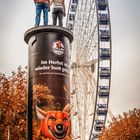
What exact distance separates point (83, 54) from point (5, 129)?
13.8ft

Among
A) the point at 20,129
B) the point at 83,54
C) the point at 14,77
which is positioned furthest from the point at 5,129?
the point at 83,54

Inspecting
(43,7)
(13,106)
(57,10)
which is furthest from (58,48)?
(13,106)

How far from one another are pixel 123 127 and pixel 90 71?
447cm

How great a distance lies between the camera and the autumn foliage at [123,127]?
17.6 m

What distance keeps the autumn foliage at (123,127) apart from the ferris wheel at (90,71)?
315 cm

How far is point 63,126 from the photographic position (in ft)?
23.5

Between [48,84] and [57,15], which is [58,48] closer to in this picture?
[48,84]

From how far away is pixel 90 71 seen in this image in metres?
14.7

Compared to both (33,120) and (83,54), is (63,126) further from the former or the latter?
(83,54)

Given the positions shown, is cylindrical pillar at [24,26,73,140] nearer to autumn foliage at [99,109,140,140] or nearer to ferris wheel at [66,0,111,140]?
ferris wheel at [66,0,111,140]

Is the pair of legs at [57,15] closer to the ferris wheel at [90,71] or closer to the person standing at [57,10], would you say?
the person standing at [57,10]

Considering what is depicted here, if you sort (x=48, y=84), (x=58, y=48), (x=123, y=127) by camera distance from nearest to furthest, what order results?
1. (x=48, y=84)
2. (x=58, y=48)
3. (x=123, y=127)

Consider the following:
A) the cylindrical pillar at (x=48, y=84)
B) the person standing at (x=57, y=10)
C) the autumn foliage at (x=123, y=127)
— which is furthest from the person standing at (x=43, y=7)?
the autumn foliage at (x=123, y=127)

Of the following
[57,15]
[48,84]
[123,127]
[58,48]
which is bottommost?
[123,127]
